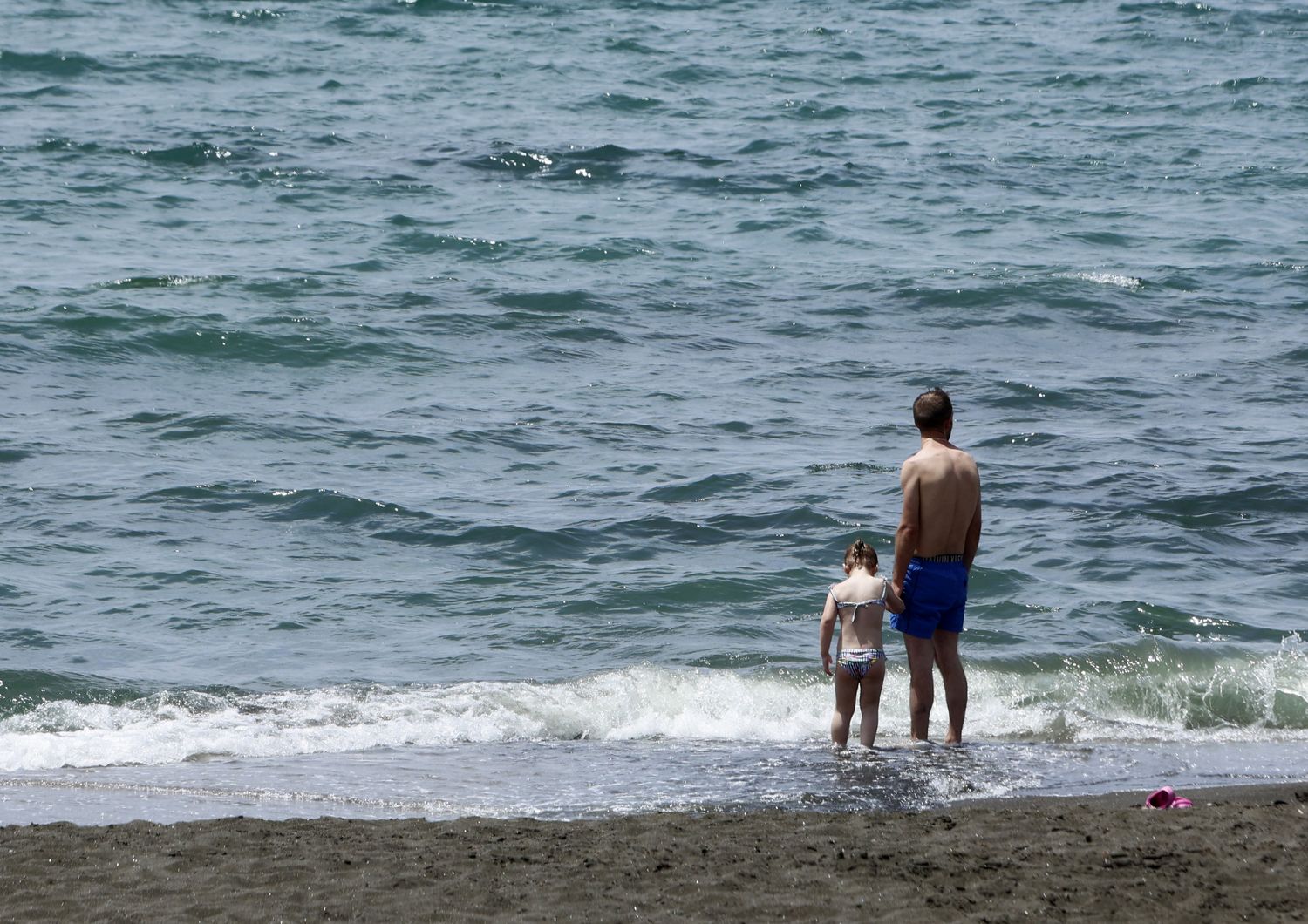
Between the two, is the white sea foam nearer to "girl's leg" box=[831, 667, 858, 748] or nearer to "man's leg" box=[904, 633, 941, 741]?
"man's leg" box=[904, 633, 941, 741]

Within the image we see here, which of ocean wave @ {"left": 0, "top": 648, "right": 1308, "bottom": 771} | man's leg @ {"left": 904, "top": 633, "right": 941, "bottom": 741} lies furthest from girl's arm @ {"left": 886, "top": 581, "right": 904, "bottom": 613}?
ocean wave @ {"left": 0, "top": 648, "right": 1308, "bottom": 771}

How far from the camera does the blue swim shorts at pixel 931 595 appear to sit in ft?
25.3

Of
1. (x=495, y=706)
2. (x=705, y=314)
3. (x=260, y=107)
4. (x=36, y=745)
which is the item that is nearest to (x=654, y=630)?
(x=495, y=706)

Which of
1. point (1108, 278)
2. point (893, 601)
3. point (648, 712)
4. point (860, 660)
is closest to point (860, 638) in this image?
point (860, 660)

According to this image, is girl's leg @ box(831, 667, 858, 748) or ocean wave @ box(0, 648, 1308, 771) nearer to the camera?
girl's leg @ box(831, 667, 858, 748)

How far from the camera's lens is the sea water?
27.0ft

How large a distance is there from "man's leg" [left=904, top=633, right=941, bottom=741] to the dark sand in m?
1.55

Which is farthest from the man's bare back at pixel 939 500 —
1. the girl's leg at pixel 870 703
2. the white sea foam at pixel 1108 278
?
the white sea foam at pixel 1108 278

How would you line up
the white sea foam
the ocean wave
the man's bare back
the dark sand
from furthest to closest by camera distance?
the white sea foam
the ocean wave
the man's bare back
the dark sand

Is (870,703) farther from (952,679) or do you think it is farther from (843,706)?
(952,679)

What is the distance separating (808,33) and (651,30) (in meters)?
3.01

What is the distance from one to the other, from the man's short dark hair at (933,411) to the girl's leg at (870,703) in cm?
111

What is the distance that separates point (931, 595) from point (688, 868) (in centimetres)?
257

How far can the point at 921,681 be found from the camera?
25.7 ft
